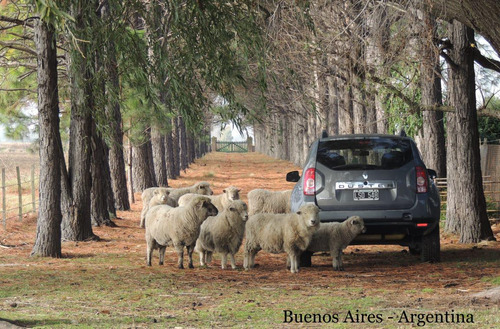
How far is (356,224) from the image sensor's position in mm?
11078

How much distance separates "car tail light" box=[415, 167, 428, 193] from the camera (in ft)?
37.0

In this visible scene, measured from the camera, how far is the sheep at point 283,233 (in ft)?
36.1

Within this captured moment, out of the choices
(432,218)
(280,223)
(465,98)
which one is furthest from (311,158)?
(465,98)

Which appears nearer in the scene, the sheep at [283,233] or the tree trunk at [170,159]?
the sheep at [283,233]

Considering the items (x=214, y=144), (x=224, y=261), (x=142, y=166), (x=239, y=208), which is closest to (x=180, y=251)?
(x=224, y=261)

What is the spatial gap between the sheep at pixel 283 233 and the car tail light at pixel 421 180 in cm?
160

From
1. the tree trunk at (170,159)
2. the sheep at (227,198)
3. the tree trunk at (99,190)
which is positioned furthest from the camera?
the tree trunk at (170,159)

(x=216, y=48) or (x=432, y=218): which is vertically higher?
(x=216, y=48)

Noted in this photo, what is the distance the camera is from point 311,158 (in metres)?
11.5

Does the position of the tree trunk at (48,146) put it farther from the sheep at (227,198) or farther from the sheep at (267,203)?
the sheep at (267,203)

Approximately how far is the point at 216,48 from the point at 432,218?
4.15 metres

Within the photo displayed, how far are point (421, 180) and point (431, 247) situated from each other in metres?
1.31

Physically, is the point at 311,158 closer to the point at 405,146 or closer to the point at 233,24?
the point at 405,146

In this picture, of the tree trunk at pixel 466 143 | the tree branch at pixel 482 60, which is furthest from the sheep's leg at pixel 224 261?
the tree branch at pixel 482 60
